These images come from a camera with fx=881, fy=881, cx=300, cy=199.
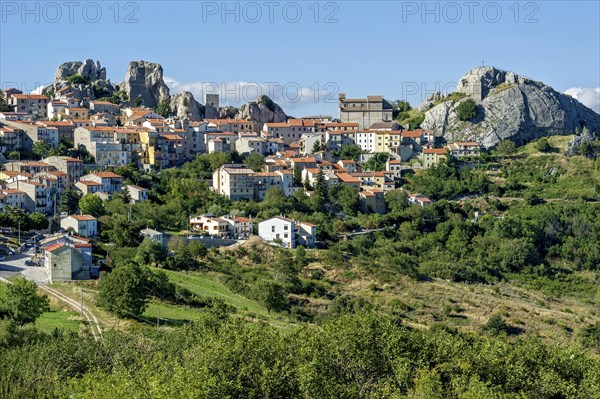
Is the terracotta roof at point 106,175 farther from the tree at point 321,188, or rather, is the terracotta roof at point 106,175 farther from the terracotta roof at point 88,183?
the tree at point 321,188

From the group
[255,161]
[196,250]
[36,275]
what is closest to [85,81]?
[255,161]

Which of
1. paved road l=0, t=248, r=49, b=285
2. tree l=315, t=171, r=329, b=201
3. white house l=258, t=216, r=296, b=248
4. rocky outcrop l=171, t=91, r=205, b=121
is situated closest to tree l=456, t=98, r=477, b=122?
tree l=315, t=171, r=329, b=201

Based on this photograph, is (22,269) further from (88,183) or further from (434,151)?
(434,151)

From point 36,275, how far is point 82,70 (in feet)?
168

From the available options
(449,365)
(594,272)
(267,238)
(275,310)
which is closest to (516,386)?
(449,365)

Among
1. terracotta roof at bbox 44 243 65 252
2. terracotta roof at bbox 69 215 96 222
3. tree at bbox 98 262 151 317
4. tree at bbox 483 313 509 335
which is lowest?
tree at bbox 483 313 509 335

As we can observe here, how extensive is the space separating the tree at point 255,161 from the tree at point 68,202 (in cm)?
1555

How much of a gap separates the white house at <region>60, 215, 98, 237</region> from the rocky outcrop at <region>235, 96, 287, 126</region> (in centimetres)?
3310

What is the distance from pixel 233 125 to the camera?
7844cm

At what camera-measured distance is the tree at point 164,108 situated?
81.8 m

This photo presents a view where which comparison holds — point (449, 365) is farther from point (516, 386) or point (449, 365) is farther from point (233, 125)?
point (233, 125)

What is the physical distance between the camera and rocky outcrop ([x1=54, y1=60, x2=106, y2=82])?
289 ft

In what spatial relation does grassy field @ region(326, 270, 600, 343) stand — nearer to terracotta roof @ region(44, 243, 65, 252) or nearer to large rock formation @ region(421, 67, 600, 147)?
terracotta roof @ region(44, 243, 65, 252)

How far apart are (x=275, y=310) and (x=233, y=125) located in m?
37.7
